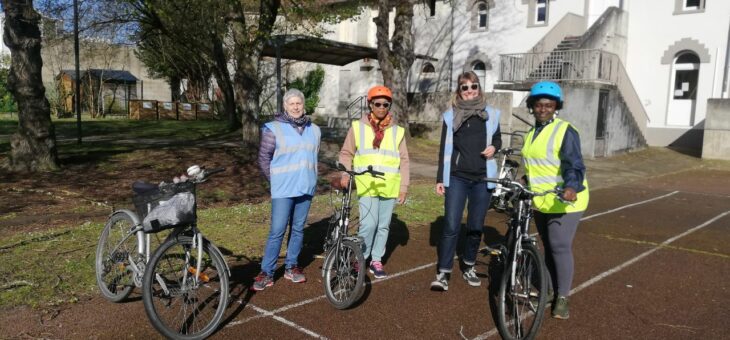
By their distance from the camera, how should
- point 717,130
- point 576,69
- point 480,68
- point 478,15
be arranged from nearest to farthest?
point 717,130, point 576,69, point 478,15, point 480,68

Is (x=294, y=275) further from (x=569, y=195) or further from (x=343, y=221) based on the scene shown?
(x=569, y=195)

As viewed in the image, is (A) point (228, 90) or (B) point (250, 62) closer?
(B) point (250, 62)

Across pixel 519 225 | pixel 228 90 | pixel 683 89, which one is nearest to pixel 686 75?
pixel 683 89

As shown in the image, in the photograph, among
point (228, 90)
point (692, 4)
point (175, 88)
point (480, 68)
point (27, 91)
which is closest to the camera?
point (27, 91)

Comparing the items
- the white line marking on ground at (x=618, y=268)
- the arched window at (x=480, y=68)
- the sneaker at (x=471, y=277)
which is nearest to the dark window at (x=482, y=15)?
the arched window at (x=480, y=68)

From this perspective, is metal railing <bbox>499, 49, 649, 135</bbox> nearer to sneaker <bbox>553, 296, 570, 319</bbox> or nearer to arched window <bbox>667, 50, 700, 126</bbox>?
arched window <bbox>667, 50, 700, 126</bbox>

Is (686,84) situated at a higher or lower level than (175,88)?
higher

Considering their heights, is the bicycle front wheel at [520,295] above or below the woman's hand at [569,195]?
below

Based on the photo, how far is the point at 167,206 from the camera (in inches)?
150

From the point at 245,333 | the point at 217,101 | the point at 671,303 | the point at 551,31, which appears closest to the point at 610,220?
the point at 671,303

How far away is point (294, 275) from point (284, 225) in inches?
24.2

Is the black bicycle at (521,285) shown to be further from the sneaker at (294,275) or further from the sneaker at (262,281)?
the sneaker at (262,281)

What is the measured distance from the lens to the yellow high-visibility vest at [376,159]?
4984mm

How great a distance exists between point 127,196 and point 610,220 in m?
8.32
